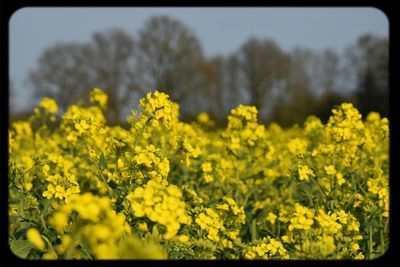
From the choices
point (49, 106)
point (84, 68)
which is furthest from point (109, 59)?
point (49, 106)

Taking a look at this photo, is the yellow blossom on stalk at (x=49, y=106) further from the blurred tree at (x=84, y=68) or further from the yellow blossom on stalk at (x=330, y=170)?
the blurred tree at (x=84, y=68)

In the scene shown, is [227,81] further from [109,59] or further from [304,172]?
[304,172]

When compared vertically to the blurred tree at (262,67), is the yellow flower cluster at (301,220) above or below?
above

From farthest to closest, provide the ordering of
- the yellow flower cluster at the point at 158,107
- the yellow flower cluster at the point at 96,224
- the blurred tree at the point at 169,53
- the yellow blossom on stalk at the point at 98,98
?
the blurred tree at the point at 169,53, the yellow blossom on stalk at the point at 98,98, the yellow flower cluster at the point at 158,107, the yellow flower cluster at the point at 96,224

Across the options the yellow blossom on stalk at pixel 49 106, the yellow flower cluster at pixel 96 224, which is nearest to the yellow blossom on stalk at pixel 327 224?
the yellow flower cluster at pixel 96 224

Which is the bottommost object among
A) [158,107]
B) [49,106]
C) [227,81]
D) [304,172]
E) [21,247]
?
[227,81]

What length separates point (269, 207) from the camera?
13.1 ft

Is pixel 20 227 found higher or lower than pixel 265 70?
higher

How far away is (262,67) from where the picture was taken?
3111 cm

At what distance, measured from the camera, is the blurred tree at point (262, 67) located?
30641mm

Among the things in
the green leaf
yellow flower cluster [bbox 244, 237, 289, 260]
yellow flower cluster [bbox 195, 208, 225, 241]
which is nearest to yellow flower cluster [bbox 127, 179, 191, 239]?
yellow flower cluster [bbox 195, 208, 225, 241]

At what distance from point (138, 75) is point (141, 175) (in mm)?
21095

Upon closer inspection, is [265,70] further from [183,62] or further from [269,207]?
[269,207]
